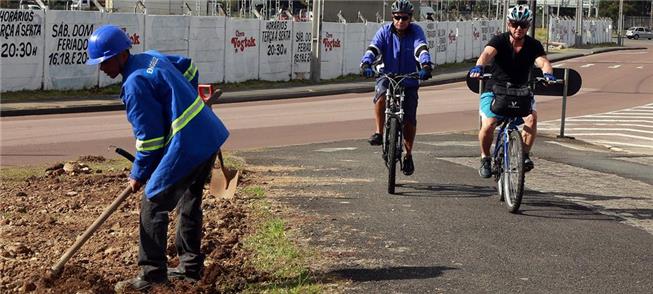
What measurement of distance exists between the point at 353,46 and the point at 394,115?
1151 inches

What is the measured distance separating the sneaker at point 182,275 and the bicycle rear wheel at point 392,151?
3.65 metres

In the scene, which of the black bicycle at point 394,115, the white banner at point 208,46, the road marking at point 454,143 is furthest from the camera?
the white banner at point 208,46

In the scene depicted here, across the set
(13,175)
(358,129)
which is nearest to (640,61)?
(358,129)

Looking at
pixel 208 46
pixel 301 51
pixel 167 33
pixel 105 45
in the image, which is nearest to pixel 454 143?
pixel 105 45

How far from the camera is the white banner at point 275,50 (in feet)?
111

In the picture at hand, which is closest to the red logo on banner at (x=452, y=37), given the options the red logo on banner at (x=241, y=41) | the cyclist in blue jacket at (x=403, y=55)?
the red logo on banner at (x=241, y=41)

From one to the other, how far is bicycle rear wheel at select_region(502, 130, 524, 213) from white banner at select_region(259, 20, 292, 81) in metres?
24.7

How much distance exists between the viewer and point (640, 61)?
6162 centimetres

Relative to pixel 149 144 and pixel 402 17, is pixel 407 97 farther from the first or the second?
pixel 149 144

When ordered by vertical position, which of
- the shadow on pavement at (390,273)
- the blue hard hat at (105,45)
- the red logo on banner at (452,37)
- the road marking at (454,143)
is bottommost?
the road marking at (454,143)

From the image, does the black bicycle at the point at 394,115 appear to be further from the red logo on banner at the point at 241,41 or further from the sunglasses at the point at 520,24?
the red logo on banner at the point at 241,41

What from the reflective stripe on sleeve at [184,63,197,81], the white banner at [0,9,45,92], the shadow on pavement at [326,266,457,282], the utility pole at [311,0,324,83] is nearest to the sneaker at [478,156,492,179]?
the shadow on pavement at [326,266,457,282]

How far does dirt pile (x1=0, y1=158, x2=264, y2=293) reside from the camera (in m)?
6.58

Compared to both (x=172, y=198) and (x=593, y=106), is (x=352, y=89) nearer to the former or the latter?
(x=593, y=106)
